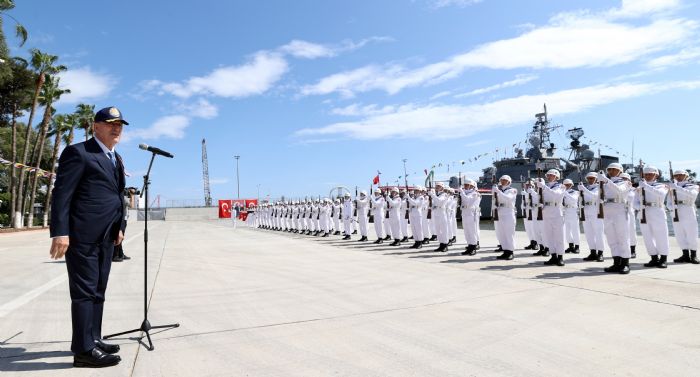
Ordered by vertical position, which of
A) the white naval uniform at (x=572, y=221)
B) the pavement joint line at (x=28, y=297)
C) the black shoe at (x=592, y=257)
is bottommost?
the black shoe at (x=592, y=257)

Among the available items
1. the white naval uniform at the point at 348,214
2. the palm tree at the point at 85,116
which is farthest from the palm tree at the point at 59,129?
the white naval uniform at the point at 348,214

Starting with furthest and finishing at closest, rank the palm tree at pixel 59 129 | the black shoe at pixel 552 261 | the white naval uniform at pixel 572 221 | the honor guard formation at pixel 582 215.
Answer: the palm tree at pixel 59 129 < the white naval uniform at pixel 572 221 < the black shoe at pixel 552 261 < the honor guard formation at pixel 582 215

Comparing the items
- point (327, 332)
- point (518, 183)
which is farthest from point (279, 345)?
point (518, 183)

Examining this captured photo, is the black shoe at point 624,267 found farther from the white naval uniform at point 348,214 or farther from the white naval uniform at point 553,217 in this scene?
the white naval uniform at point 348,214

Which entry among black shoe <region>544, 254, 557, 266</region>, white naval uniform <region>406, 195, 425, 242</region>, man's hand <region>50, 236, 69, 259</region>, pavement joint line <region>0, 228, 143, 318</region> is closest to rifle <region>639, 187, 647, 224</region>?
black shoe <region>544, 254, 557, 266</region>

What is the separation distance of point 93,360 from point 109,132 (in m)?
1.78

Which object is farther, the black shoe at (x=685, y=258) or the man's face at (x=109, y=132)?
the black shoe at (x=685, y=258)

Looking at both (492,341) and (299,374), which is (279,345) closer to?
(299,374)

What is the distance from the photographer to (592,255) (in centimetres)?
958

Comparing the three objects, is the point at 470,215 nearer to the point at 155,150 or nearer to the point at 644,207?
the point at 644,207

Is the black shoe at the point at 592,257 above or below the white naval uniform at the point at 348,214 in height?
below

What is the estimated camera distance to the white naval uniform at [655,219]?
8.27 m

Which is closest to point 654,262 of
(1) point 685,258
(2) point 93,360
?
(1) point 685,258

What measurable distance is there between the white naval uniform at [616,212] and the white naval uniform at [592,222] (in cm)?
102
